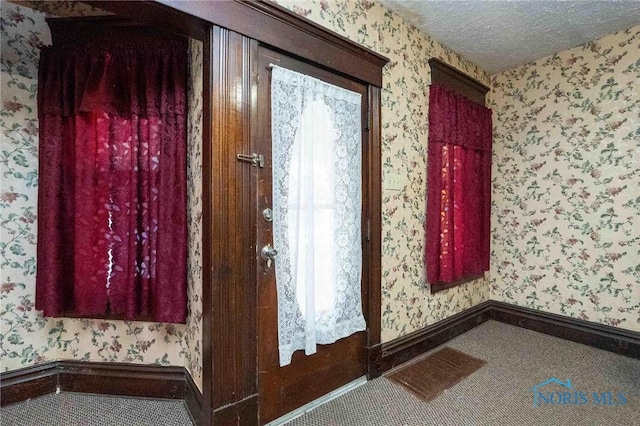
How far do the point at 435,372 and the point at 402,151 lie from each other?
59.1 inches

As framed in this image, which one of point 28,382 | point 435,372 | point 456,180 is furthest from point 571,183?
point 28,382

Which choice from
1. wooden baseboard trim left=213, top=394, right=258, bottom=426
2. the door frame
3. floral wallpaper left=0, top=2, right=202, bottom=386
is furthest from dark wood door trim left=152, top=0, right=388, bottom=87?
wooden baseboard trim left=213, top=394, right=258, bottom=426

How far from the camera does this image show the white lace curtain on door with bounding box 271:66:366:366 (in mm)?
1440

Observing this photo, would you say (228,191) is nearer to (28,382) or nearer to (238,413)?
(238,413)

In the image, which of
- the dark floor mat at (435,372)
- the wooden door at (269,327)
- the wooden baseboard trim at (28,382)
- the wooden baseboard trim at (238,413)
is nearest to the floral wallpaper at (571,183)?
the dark floor mat at (435,372)

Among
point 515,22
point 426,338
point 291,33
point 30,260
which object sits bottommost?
point 426,338

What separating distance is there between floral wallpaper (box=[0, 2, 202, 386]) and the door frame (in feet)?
0.90

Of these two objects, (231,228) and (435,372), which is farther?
(435,372)

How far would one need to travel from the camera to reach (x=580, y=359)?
81.7 inches

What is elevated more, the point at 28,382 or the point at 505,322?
the point at 28,382

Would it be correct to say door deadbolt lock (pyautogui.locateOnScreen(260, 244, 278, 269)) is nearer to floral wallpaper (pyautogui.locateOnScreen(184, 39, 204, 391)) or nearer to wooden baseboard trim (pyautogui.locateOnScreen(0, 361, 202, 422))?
floral wallpaper (pyautogui.locateOnScreen(184, 39, 204, 391))

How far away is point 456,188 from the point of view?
2357 millimetres

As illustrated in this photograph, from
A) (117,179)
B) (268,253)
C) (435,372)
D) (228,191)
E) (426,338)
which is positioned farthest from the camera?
(426,338)

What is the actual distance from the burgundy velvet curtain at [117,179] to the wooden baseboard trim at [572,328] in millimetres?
2805
